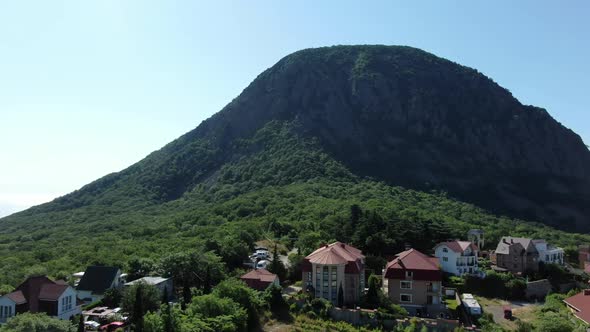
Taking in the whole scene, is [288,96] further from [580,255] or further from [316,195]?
[580,255]

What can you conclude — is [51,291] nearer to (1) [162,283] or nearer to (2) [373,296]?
(1) [162,283]

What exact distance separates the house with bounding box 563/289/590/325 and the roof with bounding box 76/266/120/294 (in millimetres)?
42446

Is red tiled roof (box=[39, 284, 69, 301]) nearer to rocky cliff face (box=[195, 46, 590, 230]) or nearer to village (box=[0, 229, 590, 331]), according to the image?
village (box=[0, 229, 590, 331])

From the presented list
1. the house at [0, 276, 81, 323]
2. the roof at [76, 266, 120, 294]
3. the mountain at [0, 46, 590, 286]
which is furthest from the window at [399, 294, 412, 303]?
the mountain at [0, 46, 590, 286]

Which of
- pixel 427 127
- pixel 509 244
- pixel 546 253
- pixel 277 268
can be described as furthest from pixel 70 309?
pixel 427 127

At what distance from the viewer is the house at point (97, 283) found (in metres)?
47.5

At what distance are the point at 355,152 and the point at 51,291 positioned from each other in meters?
103

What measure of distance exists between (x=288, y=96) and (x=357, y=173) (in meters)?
45.0

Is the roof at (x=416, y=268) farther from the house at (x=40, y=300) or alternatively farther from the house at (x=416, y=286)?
the house at (x=40, y=300)

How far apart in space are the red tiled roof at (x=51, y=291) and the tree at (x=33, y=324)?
5.49 m

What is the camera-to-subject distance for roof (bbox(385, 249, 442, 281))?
46219 mm

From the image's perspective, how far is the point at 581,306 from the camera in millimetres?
46406

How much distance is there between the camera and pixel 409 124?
14925cm

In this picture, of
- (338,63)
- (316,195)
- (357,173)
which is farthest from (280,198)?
(338,63)
